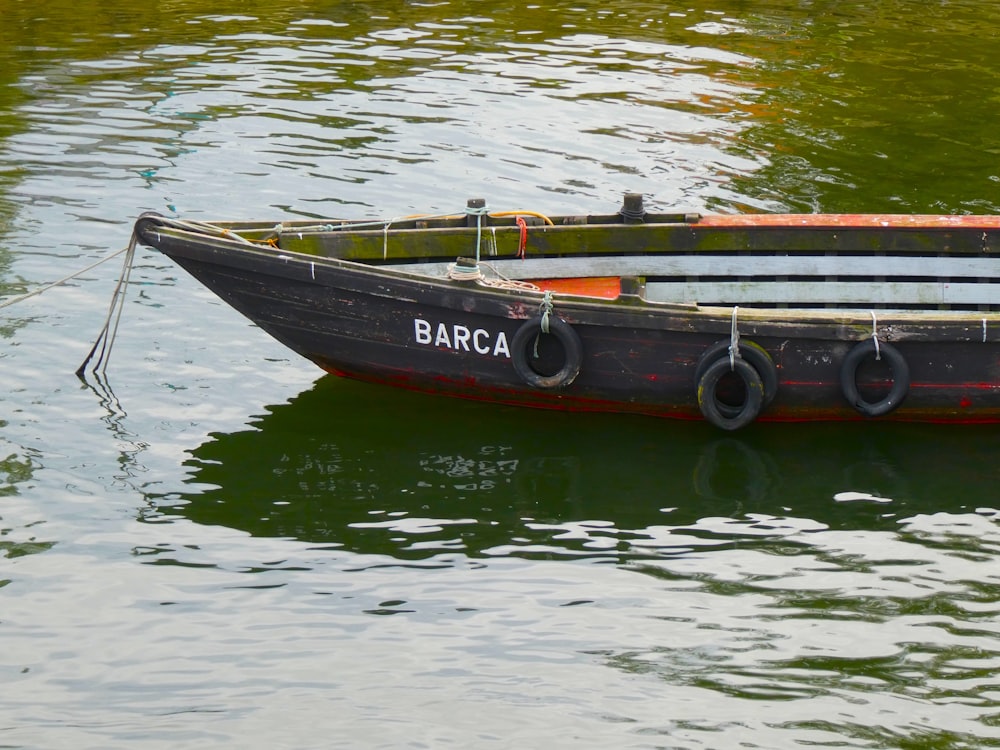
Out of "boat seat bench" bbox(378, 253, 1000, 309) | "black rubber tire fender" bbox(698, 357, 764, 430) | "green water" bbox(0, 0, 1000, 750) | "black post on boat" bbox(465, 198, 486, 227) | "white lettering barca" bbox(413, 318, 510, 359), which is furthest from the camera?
"boat seat bench" bbox(378, 253, 1000, 309)

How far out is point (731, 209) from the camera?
15.5m

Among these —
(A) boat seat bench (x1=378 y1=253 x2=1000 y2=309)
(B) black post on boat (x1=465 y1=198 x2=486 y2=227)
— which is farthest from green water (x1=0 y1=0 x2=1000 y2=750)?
(B) black post on boat (x1=465 y1=198 x2=486 y2=227)

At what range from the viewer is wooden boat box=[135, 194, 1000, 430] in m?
10.3

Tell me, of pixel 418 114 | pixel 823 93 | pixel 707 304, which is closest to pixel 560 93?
pixel 418 114

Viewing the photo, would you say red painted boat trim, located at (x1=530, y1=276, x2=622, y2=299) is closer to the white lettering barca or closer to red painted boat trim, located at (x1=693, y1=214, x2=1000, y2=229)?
red painted boat trim, located at (x1=693, y1=214, x2=1000, y2=229)

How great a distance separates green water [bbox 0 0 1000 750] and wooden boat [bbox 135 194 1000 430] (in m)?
0.41

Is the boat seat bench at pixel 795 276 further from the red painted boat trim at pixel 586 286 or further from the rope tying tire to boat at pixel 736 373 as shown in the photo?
the rope tying tire to boat at pixel 736 373

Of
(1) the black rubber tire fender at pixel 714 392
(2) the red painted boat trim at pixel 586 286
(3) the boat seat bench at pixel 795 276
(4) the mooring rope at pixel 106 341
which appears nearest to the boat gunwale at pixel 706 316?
(1) the black rubber tire fender at pixel 714 392

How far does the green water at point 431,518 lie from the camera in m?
7.59

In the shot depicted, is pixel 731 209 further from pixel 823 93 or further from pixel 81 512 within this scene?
pixel 81 512

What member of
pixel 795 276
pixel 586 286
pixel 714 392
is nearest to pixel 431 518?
pixel 714 392

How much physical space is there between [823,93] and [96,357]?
12116 mm

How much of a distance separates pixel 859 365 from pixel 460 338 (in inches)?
120

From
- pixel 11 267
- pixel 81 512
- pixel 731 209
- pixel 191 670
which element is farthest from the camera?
pixel 731 209
